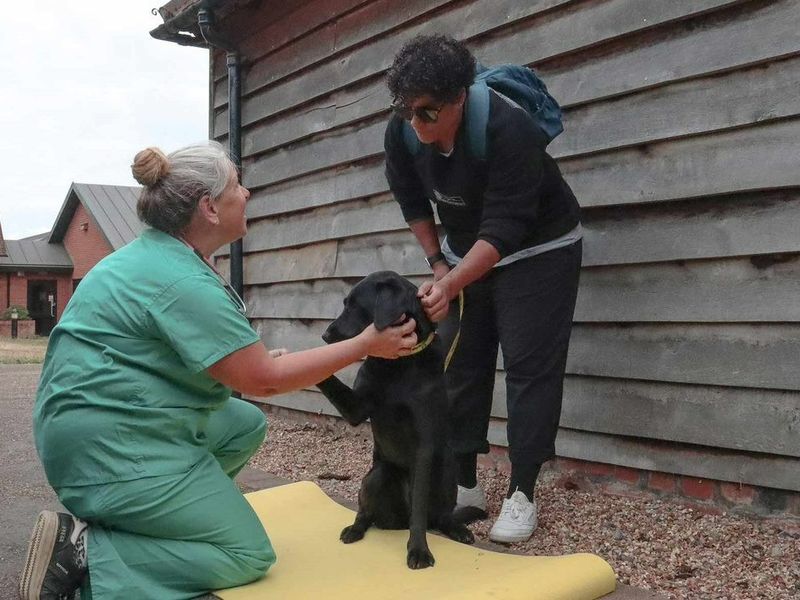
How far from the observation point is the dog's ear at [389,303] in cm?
240

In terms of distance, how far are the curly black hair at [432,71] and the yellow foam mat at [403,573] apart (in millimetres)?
1548

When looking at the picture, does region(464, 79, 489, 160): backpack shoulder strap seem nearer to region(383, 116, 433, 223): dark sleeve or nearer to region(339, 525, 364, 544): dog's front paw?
region(383, 116, 433, 223): dark sleeve

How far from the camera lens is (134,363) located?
2234 millimetres

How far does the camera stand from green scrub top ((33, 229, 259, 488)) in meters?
2.19

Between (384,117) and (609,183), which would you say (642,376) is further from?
(384,117)

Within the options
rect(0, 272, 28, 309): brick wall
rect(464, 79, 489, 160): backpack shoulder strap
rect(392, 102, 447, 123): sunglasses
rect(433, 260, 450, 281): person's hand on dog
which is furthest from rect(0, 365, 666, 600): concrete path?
rect(0, 272, 28, 309): brick wall

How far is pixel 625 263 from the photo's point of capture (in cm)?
342

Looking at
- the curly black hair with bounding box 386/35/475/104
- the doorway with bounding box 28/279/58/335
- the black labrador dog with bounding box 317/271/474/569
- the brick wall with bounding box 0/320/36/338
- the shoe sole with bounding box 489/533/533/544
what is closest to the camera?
the black labrador dog with bounding box 317/271/474/569

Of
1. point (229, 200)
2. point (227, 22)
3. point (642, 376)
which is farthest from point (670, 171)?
point (227, 22)

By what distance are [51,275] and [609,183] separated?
94.1 feet

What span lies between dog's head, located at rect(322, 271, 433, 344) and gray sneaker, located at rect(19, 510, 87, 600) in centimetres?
95

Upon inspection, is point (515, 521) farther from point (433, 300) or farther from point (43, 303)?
point (43, 303)

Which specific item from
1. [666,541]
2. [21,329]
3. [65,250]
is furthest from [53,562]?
[65,250]

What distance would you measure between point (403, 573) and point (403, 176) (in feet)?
5.15
